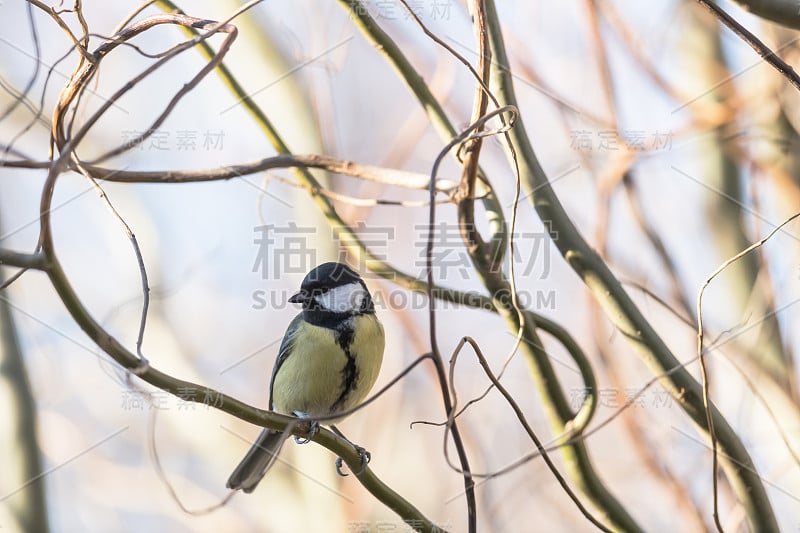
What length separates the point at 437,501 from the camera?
4191mm

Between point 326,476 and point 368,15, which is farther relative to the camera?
point 326,476

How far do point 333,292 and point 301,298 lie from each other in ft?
0.37

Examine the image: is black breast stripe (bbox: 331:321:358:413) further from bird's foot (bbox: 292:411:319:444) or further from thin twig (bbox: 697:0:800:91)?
thin twig (bbox: 697:0:800:91)

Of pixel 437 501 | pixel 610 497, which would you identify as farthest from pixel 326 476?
pixel 610 497

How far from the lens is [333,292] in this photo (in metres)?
2.64

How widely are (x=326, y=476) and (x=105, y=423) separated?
160 centimetres

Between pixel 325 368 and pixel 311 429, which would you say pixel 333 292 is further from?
pixel 311 429

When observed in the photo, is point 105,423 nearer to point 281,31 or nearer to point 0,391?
point 0,391

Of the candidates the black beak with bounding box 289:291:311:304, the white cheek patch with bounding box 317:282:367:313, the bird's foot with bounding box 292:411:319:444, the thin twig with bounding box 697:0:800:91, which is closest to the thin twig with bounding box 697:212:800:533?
the thin twig with bounding box 697:0:800:91

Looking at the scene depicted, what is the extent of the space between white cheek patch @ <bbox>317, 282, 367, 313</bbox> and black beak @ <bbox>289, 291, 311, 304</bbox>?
40 mm

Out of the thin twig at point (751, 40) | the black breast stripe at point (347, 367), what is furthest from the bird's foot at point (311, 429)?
the thin twig at point (751, 40)

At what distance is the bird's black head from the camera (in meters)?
2.63

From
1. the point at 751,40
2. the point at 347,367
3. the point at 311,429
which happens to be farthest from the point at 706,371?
the point at 347,367

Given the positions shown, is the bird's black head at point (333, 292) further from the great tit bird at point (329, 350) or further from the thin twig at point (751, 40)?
the thin twig at point (751, 40)
